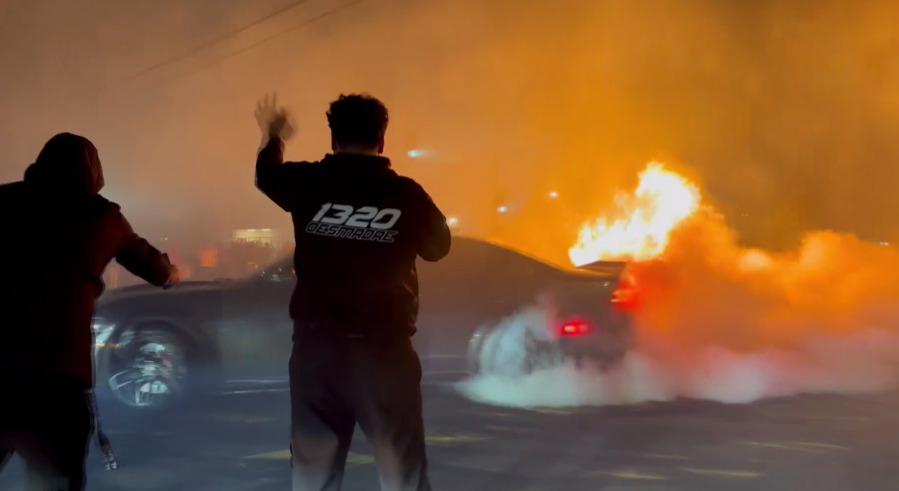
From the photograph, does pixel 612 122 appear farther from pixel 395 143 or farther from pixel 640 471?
pixel 640 471

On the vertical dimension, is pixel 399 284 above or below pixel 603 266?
below

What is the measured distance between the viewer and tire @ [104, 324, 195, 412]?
257 inches

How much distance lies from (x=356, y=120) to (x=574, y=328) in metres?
5.01

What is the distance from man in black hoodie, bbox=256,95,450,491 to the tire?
175 inches

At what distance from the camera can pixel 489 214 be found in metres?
17.2

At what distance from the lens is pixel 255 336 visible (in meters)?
6.93

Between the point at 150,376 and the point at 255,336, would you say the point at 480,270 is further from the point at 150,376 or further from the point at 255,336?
the point at 150,376

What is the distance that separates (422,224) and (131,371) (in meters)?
4.85

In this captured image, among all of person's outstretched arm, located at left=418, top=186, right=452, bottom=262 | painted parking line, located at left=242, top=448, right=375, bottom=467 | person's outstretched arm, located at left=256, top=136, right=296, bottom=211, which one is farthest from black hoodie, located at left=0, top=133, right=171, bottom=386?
painted parking line, located at left=242, top=448, right=375, bottom=467

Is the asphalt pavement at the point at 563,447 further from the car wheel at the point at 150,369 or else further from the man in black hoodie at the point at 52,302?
the man in black hoodie at the point at 52,302

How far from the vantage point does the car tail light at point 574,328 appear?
23.9ft

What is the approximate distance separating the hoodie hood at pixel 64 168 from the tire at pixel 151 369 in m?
4.33

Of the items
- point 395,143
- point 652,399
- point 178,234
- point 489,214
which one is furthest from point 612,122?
point 652,399

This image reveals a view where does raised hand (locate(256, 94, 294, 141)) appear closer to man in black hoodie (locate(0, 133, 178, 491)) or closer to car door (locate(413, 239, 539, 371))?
man in black hoodie (locate(0, 133, 178, 491))
